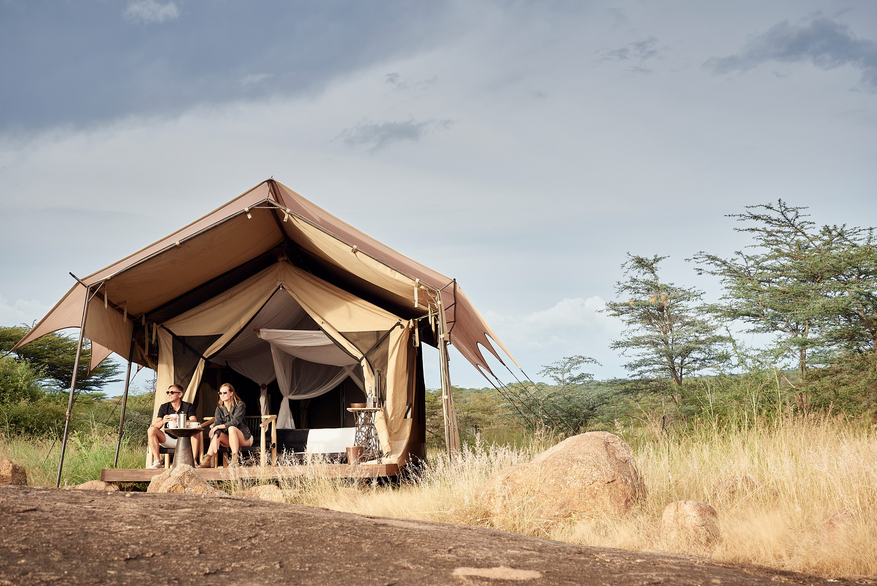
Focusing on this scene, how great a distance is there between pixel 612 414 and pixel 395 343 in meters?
6.34

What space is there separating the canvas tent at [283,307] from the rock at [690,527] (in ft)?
9.22

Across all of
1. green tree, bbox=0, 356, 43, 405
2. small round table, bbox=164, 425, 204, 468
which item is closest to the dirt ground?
small round table, bbox=164, 425, 204, 468

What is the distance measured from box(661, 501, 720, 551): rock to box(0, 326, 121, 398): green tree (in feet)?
50.0

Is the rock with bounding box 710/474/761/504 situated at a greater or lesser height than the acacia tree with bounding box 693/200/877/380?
lesser

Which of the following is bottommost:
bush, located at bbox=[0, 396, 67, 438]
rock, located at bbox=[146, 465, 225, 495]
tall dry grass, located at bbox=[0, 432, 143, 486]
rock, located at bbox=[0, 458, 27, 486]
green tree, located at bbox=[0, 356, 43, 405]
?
rock, located at bbox=[146, 465, 225, 495]

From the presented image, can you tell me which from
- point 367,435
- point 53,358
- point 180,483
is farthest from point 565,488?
point 53,358

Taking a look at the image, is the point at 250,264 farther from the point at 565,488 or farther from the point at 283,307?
the point at 565,488

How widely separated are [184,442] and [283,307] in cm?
253

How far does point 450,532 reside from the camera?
3.26 meters

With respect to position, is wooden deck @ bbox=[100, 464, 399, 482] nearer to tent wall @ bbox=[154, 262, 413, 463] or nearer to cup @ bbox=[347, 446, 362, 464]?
cup @ bbox=[347, 446, 362, 464]

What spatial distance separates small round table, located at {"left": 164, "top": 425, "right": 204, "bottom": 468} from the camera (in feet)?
20.4

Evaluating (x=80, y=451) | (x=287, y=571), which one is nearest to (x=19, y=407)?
(x=80, y=451)

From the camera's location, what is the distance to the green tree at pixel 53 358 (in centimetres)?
1593

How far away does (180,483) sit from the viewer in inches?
187
